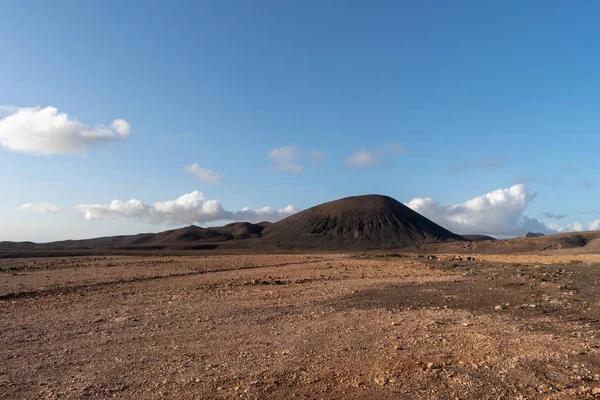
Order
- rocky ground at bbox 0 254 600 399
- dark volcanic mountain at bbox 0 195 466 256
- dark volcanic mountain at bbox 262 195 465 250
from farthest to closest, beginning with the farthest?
dark volcanic mountain at bbox 262 195 465 250, dark volcanic mountain at bbox 0 195 466 256, rocky ground at bbox 0 254 600 399

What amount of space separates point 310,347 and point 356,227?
131 m

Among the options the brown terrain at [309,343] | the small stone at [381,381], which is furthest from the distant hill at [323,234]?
the small stone at [381,381]

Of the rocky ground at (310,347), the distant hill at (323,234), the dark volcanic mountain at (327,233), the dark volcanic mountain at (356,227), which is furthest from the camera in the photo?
the dark volcanic mountain at (356,227)

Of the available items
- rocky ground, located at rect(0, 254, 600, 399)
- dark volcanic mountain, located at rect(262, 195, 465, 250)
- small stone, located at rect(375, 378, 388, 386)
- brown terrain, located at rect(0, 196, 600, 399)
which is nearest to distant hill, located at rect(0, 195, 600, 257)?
dark volcanic mountain, located at rect(262, 195, 465, 250)

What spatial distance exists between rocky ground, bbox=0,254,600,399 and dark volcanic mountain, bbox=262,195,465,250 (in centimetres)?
10079

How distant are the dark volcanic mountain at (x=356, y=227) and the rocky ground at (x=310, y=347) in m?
101

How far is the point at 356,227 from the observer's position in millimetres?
137625

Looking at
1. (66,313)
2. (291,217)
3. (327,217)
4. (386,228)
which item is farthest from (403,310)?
(291,217)

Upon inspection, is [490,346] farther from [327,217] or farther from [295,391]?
[327,217]

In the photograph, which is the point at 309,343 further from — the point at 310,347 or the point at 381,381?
the point at 381,381

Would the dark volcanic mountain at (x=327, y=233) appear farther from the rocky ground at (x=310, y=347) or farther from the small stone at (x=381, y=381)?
the small stone at (x=381, y=381)

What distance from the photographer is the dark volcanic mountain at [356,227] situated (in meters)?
126

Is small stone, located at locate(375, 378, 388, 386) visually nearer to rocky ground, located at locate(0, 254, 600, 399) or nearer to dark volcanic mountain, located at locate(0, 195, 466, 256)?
rocky ground, located at locate(0, 254, 600, 399)

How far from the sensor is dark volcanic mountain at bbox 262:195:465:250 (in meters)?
126
